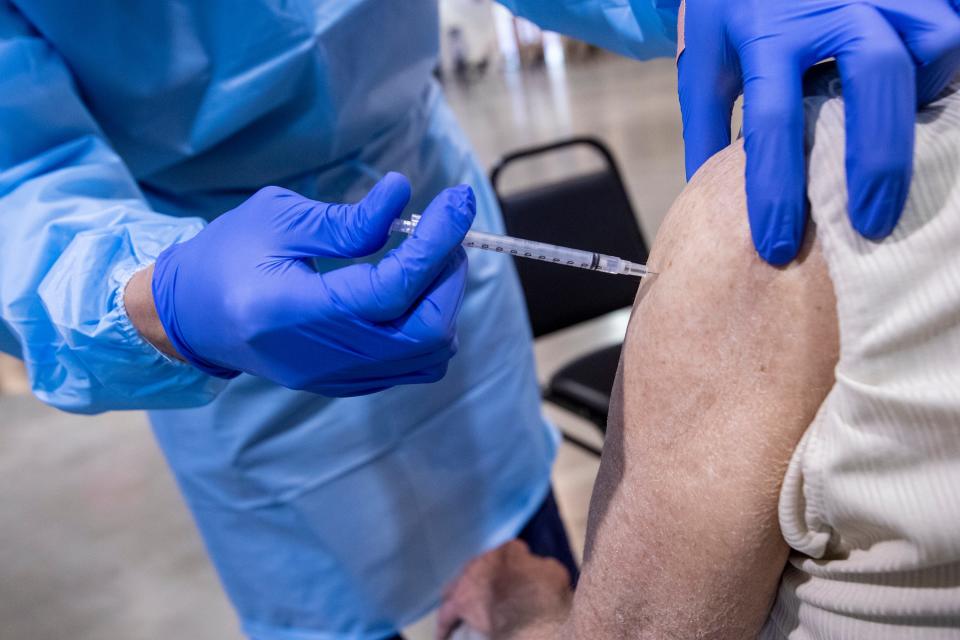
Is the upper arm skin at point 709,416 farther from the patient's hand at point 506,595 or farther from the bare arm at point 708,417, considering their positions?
the patient's hand at point 506,595

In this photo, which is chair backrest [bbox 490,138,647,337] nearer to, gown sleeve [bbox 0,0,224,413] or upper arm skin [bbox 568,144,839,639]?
gown sleeve [bbox 0,0,224,413]

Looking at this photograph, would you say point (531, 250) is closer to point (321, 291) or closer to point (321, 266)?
point (321, 291)

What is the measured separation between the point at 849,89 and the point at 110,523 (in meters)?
2.69

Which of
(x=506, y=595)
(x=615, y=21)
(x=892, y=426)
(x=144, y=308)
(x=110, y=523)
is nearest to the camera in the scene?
(x=892, y=426)

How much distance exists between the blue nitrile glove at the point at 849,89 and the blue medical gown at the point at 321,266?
365 millimetres

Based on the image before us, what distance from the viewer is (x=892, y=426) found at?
469 millimetres

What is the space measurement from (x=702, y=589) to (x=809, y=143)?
1.05 feet

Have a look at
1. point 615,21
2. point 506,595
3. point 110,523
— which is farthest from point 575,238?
point 110,523

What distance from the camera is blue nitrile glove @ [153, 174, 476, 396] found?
0.63 m

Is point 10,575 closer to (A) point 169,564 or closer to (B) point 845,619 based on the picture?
(A) point 169,564

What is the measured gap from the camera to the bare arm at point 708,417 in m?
0.54

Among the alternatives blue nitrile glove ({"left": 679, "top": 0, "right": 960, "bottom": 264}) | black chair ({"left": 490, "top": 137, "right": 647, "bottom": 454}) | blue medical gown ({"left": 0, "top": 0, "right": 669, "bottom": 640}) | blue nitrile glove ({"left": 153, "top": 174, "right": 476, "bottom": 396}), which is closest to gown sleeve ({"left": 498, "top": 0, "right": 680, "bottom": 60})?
blue medical gown ({"left": 0, "top": 0, "right": 669, "bottom": 640})

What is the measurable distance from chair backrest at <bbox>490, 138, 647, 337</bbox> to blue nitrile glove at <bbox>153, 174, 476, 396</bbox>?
1.20 m

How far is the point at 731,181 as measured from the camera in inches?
23.4
